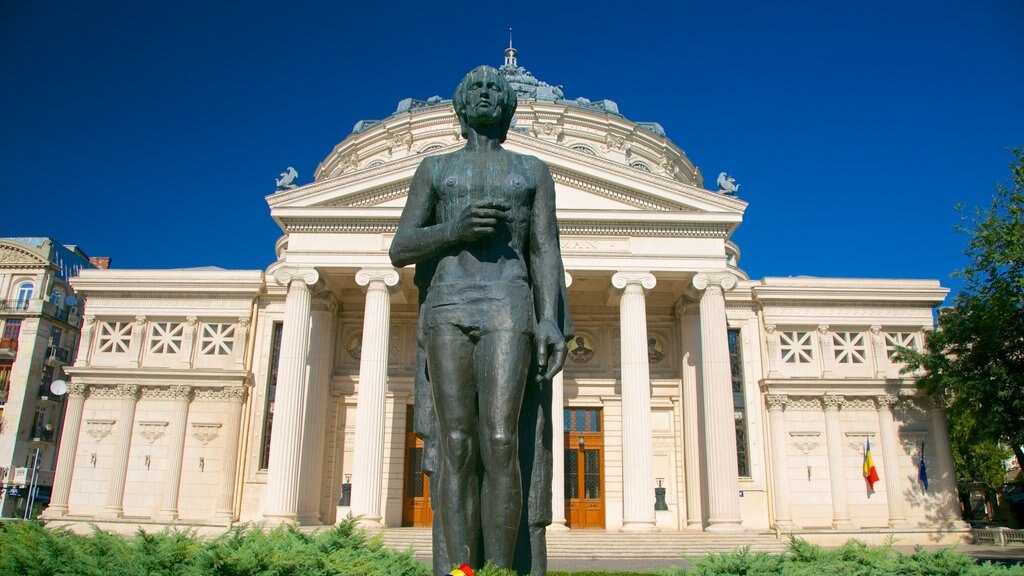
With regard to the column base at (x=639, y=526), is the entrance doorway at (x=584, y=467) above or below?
above

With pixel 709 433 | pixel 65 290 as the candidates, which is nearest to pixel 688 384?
pixel 709 433

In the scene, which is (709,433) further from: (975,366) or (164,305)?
(164,305)

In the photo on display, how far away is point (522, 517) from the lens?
5.32 m

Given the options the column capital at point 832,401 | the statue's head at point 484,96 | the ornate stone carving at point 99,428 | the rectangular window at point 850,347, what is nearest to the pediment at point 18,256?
the ornate stone carving at point 99,428

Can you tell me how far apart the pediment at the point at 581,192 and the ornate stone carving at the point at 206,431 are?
9.68 meters

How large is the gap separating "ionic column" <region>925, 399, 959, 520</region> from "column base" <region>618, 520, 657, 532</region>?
14.0 m

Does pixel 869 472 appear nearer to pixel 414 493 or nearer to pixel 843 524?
pixel 843 524

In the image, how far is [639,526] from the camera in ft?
80.6

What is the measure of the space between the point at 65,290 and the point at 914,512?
→ 50855mm

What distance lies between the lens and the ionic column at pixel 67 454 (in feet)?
101

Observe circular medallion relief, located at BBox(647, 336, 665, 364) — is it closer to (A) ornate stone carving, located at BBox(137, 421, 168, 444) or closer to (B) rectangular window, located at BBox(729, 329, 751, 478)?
(B) rectangular window, located at BBox(729, 329, 751, 478)

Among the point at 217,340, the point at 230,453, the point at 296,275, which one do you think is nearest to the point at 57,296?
the point at 217,340

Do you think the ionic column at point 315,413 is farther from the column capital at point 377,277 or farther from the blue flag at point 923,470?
the blue flag at point 923,470

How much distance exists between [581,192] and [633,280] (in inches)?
151
